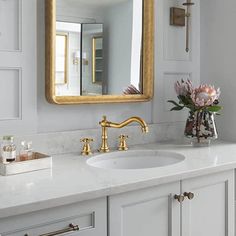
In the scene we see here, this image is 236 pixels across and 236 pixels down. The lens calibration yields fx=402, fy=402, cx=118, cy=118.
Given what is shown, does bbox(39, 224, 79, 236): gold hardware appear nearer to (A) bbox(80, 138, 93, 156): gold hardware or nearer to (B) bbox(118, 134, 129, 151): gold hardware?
(A) bbox(80, 138, 93, 156): gold hardware

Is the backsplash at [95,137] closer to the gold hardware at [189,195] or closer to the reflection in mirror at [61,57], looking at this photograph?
the reflection in mirror at [61,57]

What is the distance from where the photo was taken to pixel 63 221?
49.9 inches

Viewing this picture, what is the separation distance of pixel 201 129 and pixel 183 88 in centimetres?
24

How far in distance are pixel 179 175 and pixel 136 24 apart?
3.15ft

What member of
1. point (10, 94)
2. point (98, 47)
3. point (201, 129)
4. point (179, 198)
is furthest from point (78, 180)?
point (201, 129)

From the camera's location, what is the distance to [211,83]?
2.46 meters

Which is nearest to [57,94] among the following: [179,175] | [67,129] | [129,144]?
[67,129]

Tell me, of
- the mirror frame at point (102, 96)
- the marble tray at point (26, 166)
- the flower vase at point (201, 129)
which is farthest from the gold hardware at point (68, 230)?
the flower vase at point (201, 129)

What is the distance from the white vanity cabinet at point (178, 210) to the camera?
142 centimetres

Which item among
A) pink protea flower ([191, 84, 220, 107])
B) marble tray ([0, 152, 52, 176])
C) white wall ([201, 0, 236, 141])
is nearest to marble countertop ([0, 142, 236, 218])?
marble tray ([0, 152, 52, 176])

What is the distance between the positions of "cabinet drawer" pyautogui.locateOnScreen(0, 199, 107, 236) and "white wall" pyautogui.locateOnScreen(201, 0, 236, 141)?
1256 mm

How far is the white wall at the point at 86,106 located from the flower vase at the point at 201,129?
223mm

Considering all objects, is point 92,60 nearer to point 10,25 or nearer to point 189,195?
point 10,25

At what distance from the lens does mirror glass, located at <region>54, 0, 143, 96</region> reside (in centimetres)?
188
